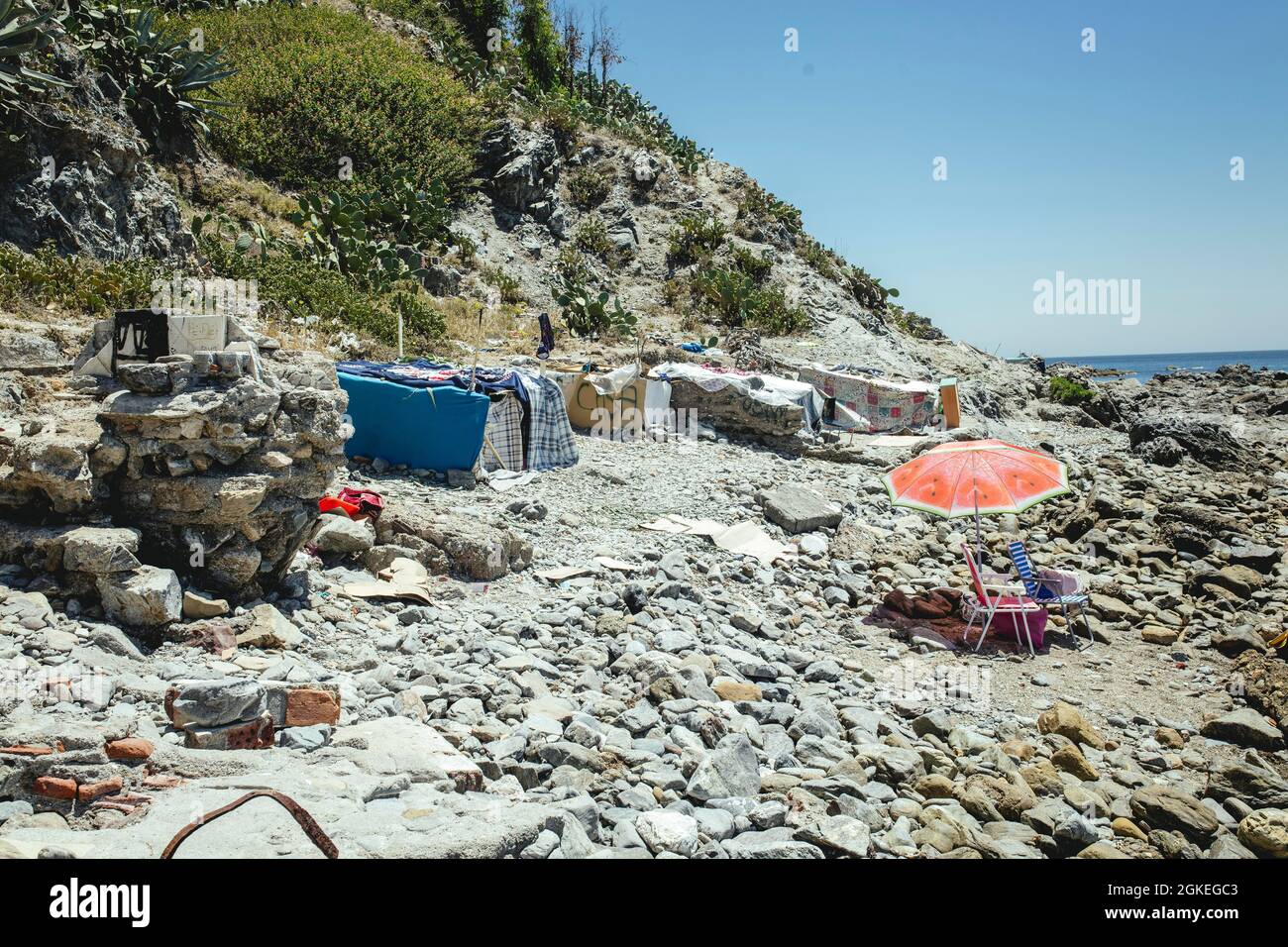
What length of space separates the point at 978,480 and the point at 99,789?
6.57 meters

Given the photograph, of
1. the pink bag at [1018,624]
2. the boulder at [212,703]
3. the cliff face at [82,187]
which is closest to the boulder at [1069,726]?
the pink bag at [1018,624]

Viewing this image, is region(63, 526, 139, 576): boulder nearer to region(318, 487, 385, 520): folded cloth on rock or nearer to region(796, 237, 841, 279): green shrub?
region(318, 487, 385, 520): folded cloth on rock

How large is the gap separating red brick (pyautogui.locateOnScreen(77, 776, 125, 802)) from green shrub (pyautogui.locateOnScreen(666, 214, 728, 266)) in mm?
23019

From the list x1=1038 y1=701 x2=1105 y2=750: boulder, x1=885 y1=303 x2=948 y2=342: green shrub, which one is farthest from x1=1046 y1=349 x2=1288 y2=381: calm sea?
x1=1038 y1=701 x2=1105 y2=750: boulder

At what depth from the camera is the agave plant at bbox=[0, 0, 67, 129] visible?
10.3 m

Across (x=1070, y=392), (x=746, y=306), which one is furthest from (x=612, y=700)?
(x=1070, y=392)

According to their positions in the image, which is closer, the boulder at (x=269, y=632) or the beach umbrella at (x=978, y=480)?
the boulder at (x=269, y=632)

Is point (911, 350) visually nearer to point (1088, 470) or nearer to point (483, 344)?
point (1088, 470)

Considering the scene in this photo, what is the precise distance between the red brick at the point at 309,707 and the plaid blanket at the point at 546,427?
249 inches

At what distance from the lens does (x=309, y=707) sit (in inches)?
156

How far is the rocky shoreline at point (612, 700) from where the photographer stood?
10.3ft

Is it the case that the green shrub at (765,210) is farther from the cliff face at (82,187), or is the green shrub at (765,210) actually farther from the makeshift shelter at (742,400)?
the cliff face at (82,187)

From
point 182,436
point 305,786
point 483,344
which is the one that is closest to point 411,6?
point 483,344

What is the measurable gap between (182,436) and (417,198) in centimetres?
1635
